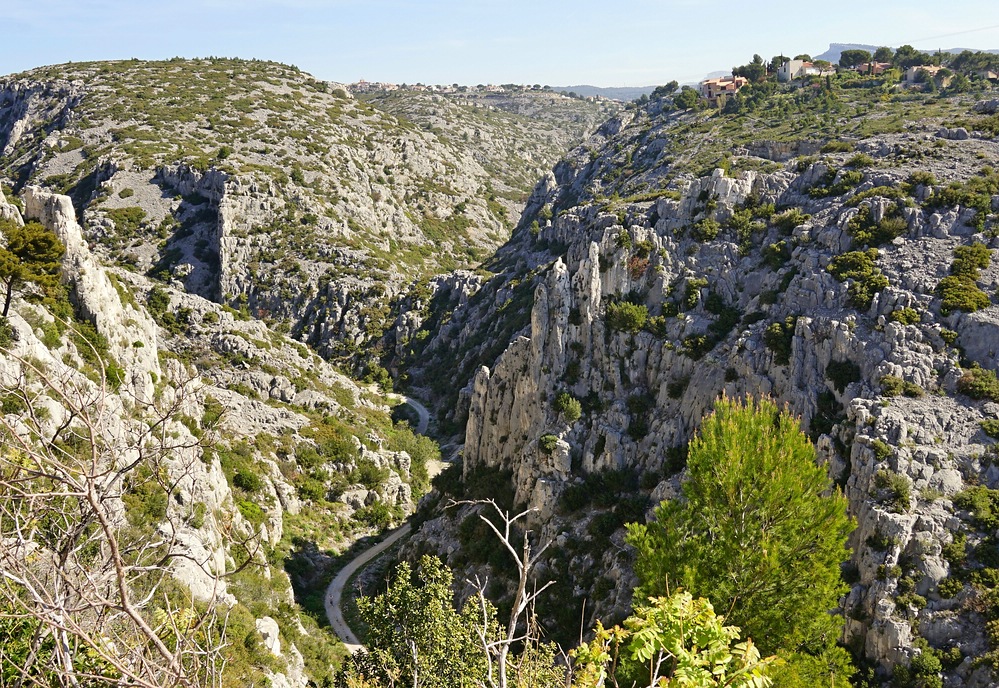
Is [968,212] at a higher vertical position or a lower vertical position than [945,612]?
higher

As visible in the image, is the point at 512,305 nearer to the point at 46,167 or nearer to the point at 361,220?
the point at 361,220

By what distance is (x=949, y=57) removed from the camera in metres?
119

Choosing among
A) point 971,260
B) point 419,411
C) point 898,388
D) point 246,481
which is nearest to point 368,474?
point 246,481

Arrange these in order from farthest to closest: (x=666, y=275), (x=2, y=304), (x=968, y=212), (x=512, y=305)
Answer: (x=512, y=305), (x=666, y=275), (x=968, y=212), (x=2, y=304)

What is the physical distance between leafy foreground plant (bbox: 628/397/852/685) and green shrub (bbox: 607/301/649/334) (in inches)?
808

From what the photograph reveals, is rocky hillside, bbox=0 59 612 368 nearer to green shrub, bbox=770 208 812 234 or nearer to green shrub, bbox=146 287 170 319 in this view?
green shrub, bbox=146 287 170 319

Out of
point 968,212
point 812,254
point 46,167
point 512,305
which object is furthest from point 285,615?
point 46,167

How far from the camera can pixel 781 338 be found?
39.3 m

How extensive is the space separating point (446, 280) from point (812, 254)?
7902 cm

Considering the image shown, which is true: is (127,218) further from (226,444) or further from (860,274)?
(860,274)

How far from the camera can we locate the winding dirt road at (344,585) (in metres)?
43.6

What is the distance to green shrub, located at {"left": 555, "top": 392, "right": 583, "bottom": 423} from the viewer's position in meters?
44.5

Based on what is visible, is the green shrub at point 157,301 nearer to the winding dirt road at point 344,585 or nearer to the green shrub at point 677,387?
the winding dirt road at point 344,585

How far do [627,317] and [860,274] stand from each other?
604 inches
